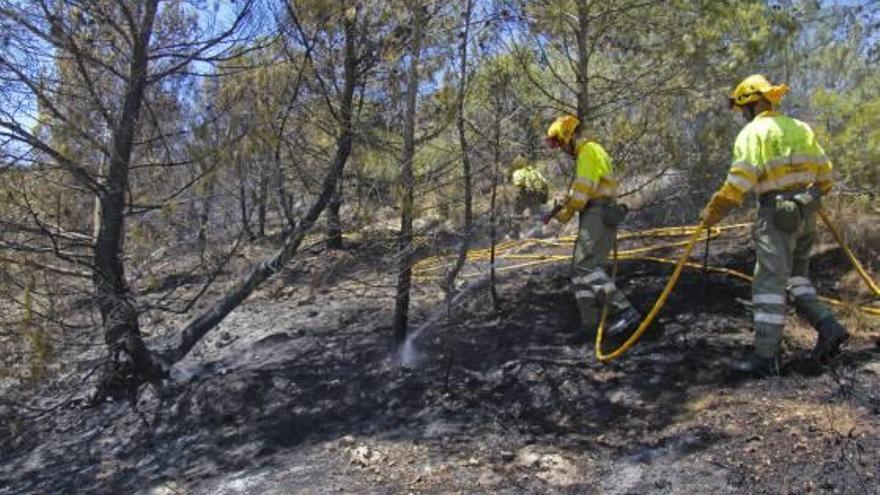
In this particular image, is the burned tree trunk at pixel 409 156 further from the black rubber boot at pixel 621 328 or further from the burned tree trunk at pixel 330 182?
the black rubber boot at pixel 621 328

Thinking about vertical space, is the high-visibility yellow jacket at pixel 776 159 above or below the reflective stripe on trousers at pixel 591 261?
above

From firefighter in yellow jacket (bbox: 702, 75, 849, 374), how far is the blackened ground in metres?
0.25

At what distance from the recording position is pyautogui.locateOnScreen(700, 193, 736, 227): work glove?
5113 mm

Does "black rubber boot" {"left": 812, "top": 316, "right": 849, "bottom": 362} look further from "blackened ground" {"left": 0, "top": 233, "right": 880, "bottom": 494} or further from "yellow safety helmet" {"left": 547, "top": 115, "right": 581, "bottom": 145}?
"yellow safety helmet" {"left": 547, "top": 115, "right": 581, "bottom": 145}

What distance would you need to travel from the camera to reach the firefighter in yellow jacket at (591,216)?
6016 millimetres

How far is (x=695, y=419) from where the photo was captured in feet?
15.2

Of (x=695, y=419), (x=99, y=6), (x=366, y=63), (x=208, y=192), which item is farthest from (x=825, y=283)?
(x=99, y=6)

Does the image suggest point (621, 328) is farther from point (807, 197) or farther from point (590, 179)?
point (807, 197)

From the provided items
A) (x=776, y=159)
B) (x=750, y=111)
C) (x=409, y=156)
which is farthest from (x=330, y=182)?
(x=776, y=159)

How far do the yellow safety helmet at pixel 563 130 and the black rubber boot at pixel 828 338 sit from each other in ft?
7.16

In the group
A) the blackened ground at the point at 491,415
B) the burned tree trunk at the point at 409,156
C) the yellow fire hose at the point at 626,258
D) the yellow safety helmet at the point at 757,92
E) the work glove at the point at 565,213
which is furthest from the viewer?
the work glove at the point at 565,213

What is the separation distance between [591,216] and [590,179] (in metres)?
0.29

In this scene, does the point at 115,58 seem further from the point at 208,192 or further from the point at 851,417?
the point at 851,417

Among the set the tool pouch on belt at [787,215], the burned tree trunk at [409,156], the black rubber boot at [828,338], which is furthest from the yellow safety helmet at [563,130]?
the black rubber boot at [828,338]
